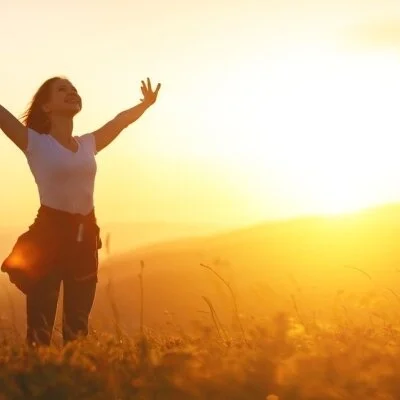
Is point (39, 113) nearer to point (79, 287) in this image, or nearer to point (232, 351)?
point (79, 287)

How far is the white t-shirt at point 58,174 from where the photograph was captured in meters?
6.98

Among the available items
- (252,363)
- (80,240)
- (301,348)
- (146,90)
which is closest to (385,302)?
(301,348)

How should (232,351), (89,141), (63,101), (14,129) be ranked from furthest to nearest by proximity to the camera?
(89,141) < (63,101) < (14,129) < (232,351)

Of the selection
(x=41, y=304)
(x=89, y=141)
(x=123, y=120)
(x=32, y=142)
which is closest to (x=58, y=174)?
(x=32, y=142)

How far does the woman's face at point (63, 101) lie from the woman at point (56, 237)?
2 centimetres

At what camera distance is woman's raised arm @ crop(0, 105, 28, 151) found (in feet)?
22.6

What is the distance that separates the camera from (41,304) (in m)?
7.02

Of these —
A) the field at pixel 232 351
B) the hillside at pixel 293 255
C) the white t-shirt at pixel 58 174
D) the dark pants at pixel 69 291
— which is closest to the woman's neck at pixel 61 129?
the white t-shirt at pixel 58 174

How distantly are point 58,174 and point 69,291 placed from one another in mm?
998

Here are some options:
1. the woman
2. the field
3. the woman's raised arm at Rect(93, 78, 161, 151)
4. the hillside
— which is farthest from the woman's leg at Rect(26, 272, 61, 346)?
the hillside

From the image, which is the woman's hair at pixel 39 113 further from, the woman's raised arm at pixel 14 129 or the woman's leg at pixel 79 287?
the woman's leg at pixel 79 287

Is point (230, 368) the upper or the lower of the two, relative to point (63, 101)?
lower

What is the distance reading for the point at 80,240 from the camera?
23.2ft

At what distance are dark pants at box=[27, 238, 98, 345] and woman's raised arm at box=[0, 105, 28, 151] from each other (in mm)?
911
